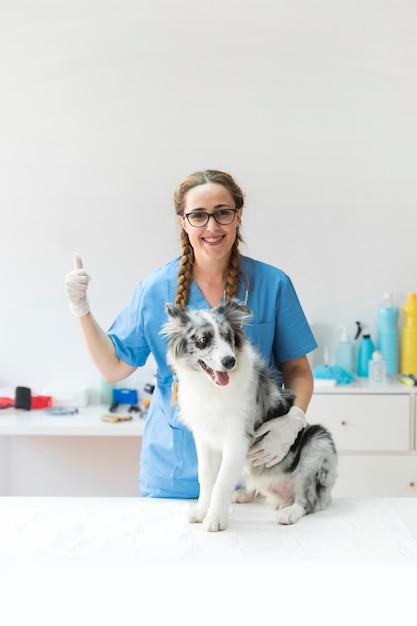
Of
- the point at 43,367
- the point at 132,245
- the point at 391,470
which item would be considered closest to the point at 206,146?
the point at 132,245

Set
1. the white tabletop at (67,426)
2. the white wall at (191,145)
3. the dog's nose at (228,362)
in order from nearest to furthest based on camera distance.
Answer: the dog's nose at (228,362), the white tabletop at (67,426), the white wall at (191,145)

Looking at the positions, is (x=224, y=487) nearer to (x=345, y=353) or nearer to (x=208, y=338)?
(x=208, y=338)

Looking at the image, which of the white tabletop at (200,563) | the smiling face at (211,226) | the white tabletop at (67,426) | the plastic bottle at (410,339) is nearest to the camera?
the white tabletop at (200,563)

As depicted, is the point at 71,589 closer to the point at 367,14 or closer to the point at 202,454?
the point at 202,454

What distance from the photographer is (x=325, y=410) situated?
11.0 feet

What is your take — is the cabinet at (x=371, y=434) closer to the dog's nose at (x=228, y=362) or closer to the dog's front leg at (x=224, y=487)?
the dog's front leg at (x=224, y=487)

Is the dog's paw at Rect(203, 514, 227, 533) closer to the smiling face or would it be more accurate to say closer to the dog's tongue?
the dog's tongue

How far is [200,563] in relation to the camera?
1.49 m

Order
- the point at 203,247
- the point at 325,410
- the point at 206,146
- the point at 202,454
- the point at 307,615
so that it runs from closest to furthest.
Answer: the point at 307,615, the point at 202,454, the point at 203,247, the point at 325,410, the point at 206,146

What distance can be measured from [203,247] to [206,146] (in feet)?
5.66

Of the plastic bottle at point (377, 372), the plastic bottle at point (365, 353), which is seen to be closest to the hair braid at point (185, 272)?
the plastic bottle at point (377, 372)

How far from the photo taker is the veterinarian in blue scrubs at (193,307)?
2002mm

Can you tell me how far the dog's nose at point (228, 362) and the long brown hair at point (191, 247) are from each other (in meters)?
0.43

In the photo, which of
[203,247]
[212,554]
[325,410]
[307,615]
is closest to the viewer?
[307,615]
